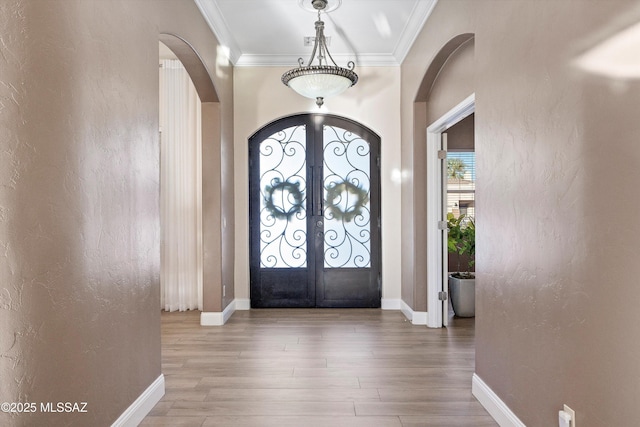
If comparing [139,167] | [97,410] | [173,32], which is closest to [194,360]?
[97,410]

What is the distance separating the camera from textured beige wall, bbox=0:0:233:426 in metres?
1.49

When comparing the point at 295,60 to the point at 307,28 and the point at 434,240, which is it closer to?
the point at 307,28

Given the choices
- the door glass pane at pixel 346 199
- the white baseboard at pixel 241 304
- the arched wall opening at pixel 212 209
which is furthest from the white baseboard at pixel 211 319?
the door glass pane at pixel 346 199

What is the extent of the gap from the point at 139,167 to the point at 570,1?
224 centimetres

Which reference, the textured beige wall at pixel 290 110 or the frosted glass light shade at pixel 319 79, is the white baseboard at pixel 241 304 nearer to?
the textured beige wall at pixel 290 110

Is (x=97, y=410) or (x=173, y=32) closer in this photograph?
(x=97, y=410)

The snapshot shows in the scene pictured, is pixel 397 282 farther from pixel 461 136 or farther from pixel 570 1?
pixel 570 1

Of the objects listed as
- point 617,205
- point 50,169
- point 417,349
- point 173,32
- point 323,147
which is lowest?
point 417,349

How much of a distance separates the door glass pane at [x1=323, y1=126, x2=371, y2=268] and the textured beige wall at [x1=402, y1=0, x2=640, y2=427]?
270 cm

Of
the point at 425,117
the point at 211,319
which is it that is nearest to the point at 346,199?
the point at 425,117

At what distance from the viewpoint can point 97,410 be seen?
6.64 ft

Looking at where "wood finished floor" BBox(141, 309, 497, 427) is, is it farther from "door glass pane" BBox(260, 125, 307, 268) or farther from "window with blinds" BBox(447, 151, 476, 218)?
"window with blinds" BBox(447, 151, 476, 218)

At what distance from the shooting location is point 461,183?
22.4 feet

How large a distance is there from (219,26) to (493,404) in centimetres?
398
